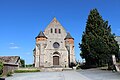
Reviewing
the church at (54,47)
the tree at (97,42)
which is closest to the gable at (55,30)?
the church at (54,47)

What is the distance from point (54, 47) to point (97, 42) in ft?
48.9

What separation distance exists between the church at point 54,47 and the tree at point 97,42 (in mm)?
8464

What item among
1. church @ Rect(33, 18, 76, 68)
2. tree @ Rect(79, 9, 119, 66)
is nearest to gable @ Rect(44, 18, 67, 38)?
church @ Rect(33, 18, 76, 68)

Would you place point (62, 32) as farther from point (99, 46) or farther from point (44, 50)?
point (99, 46)

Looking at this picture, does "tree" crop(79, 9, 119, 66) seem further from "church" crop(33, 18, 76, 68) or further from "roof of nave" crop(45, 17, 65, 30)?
"roof of nave" crop(45, 17, 65, 30)

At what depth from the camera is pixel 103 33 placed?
40938 millimetres

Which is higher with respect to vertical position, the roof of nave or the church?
the roof of nave

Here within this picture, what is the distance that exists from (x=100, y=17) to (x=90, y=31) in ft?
11.4

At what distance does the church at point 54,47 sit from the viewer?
1969 inches

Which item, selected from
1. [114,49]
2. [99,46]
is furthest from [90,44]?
[114,49]

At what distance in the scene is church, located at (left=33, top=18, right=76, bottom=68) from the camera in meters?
50.0

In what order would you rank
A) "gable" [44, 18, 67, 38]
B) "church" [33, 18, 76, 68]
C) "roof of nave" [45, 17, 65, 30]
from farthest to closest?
1. "roof of nave" [45, 17, 65, 30]
2. "gable" [44, 18, 67, 38]
3. "church" [33, 18, 76, 68]

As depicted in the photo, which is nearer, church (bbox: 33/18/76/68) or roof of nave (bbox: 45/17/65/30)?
church (bbox: 33/18/76/68)

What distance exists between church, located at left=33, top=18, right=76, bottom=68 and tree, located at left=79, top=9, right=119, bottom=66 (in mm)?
8464
